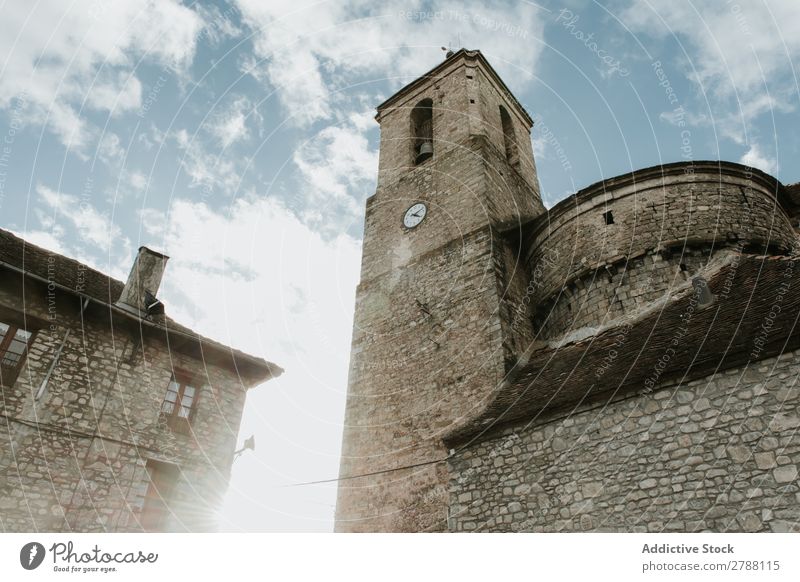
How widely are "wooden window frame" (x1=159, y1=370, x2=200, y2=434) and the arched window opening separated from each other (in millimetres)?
10644

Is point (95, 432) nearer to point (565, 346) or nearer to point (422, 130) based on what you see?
point (565, 346)

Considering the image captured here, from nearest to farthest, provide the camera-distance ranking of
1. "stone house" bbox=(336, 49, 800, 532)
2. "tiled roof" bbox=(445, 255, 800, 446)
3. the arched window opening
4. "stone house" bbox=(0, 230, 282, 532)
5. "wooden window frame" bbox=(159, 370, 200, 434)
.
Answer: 1. "stone house" bbox=(336, 49, 800, 532)
2. "tiled roof" bbox=(445, 255, 800, 446)
3. "stone house" bbox=(0, 230, 282, 532)
4. "wooden window frame" bbox=(159, 370, 200, 434)
5. the arched window opening

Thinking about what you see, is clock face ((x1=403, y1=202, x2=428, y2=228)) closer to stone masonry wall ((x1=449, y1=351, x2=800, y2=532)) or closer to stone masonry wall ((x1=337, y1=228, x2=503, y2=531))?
stone masonry wall ((x1=337, y1=228, x2=503, y2=531))

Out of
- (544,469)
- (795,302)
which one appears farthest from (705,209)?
(544,469)

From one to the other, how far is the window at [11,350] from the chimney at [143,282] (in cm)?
149

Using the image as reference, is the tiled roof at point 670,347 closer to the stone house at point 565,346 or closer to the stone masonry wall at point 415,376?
the stone house at point 565,346

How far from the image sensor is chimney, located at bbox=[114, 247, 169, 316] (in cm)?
959

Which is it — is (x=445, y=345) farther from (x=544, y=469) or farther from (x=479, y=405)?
(x=544, y=469)

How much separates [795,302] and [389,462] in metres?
6.71

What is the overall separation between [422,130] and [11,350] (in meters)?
12.6

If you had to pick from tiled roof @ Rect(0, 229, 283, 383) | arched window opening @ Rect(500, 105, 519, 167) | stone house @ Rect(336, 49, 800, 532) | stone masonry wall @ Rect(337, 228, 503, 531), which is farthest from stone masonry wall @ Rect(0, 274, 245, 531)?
arched window opening @ Rect(500, 105, 519, 167)

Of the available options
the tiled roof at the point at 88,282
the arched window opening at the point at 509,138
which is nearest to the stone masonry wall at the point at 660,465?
the tiled roof at the point at 88,282

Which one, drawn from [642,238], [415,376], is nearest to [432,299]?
[415,376]

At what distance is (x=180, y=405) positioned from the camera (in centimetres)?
970
